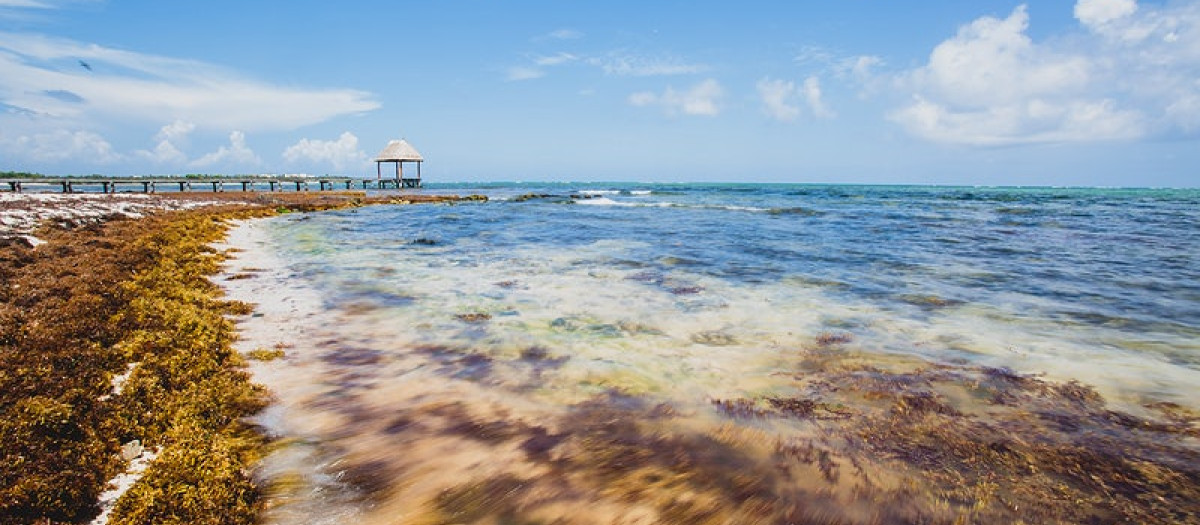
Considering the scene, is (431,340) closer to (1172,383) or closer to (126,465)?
(126,465)

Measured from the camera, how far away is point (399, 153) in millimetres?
65000

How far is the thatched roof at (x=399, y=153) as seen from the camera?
212ft

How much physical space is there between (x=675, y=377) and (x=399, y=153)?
66.7m

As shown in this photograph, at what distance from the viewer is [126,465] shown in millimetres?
3066

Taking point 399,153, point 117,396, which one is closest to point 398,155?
point 399,153

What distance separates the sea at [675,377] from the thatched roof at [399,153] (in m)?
57.8

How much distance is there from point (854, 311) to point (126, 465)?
Result: 7932mm

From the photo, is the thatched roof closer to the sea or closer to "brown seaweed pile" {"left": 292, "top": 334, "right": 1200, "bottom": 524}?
the sea

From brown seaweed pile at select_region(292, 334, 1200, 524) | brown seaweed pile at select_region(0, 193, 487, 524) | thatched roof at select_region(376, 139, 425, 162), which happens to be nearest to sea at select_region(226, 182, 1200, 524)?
brown seaweed pile at select_region(292, 334, 1200, 524)

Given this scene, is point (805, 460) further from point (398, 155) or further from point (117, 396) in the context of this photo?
point (398, 155)

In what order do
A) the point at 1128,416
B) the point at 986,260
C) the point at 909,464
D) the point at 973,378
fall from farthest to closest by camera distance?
1. the point at 986,260
2. the point at 973,378
3. the point at 1128,416
4. the point at 909,464

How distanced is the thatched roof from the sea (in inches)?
2274

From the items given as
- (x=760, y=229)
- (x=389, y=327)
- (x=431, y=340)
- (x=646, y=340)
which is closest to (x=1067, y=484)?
(x=646, y=340)

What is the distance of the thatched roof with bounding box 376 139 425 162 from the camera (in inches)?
2542
